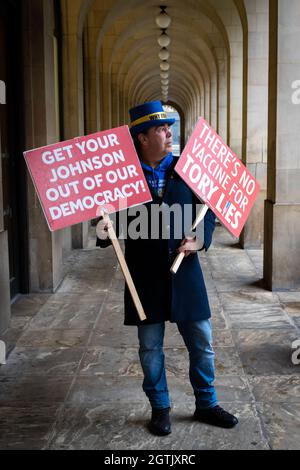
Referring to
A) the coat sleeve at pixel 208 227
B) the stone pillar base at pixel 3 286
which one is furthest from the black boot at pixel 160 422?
the stone pillar base at pixel 3 286

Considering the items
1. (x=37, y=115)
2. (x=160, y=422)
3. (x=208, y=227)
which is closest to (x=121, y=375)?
(x=160, y=422)

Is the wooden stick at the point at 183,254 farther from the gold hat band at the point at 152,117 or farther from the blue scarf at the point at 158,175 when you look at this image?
the gold hat band at the point at 152,117

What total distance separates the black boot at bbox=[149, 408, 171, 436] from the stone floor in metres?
0.05

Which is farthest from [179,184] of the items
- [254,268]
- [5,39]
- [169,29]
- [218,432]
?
[169,29]

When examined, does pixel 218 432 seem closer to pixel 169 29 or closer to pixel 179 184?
pixel 179 184

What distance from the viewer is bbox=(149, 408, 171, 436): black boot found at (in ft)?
12.4

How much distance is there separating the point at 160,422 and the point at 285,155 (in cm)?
476

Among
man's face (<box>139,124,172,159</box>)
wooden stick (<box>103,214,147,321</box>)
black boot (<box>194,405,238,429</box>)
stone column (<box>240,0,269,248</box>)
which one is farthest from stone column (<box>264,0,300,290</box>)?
wooden stick (<box>103,214,147,321</box>)

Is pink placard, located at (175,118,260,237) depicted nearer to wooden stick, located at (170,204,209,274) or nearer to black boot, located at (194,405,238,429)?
wooden stick, located at (170,204,209,274)

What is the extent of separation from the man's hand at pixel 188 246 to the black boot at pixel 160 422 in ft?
3.11

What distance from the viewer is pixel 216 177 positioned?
13.0 ft

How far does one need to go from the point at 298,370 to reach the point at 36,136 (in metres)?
4.23

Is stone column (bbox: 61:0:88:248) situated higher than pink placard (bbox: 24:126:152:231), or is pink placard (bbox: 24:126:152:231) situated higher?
stone column (bbox: 61:0:88:248)

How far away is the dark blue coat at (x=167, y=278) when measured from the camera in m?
3.76
